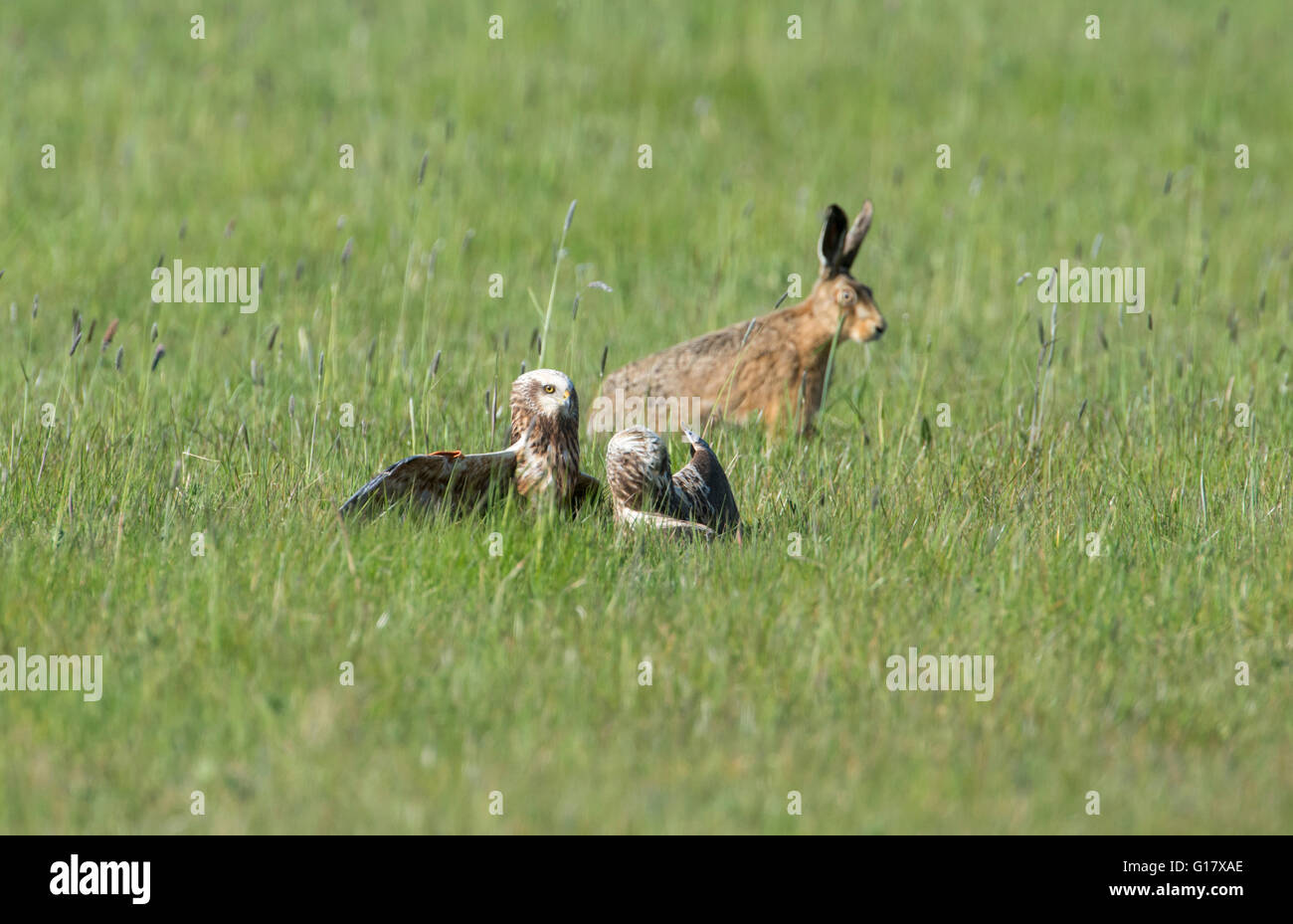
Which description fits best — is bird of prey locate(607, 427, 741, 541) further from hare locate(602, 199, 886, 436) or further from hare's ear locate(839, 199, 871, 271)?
hare's ear locate(839, 199, 871, 271)

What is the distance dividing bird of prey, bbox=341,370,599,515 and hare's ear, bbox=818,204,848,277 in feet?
7.75

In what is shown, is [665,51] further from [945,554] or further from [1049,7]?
[945,554]

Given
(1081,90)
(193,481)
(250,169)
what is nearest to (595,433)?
(193,481)

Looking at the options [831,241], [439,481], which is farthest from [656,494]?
[831,241]

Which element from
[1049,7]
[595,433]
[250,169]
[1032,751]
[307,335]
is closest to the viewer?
[1032,751]

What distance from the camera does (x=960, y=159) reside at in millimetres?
12992

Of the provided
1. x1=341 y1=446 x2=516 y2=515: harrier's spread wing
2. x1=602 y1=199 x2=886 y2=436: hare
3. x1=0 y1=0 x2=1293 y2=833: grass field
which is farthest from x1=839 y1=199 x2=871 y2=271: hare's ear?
x1=341 y1=446 x2=516 y2=515: harrier's spread wing

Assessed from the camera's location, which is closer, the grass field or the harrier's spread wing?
the grass field

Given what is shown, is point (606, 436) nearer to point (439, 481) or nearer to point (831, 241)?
point (831, 241)

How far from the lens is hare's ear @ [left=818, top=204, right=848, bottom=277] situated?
793 centimetres

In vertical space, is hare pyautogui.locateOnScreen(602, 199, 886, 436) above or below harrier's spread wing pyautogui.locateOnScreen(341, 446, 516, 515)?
above

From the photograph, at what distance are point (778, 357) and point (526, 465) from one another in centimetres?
244

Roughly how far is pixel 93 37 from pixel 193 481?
381 inches

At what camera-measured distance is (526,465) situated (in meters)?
6.00
